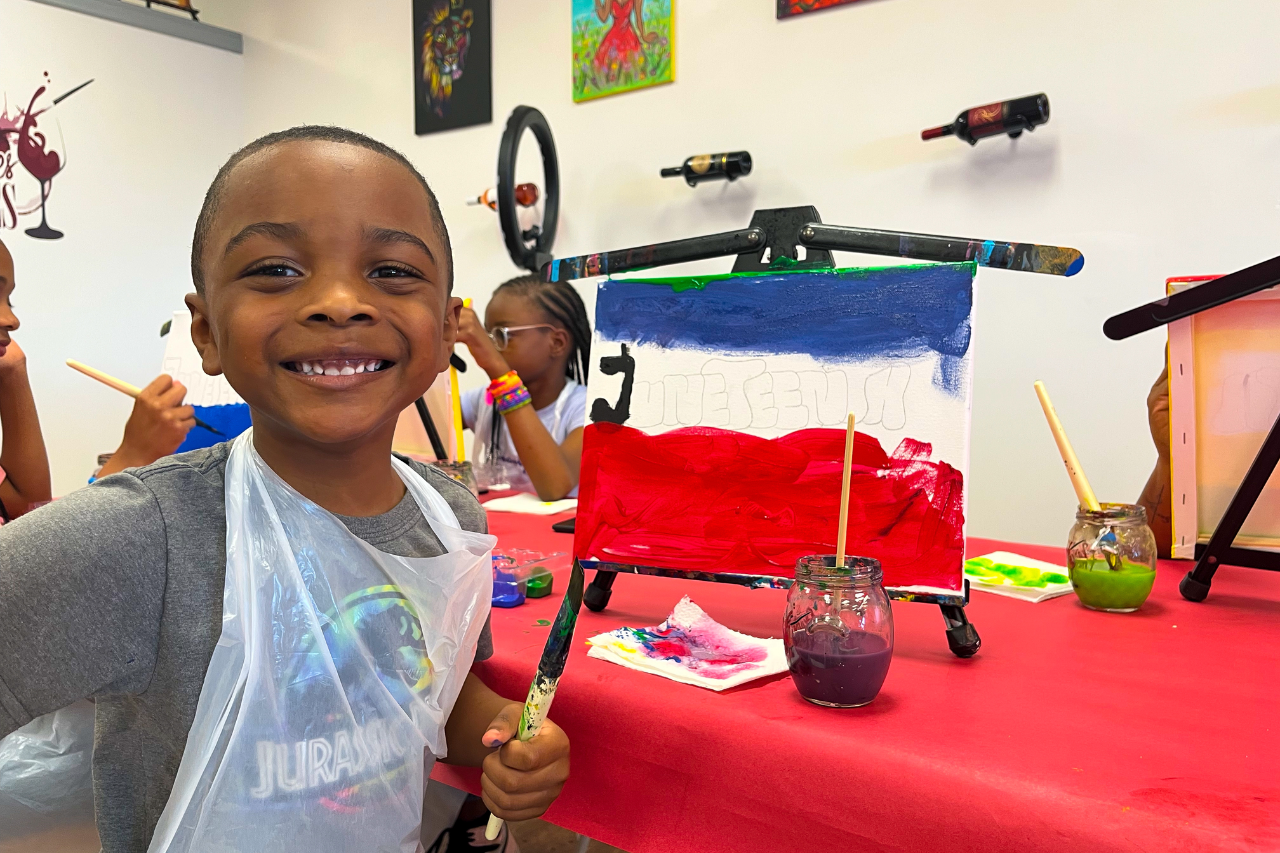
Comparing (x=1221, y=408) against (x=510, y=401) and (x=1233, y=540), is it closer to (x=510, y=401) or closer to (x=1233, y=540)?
(x=1233, y=540)

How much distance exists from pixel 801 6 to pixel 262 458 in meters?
2.10

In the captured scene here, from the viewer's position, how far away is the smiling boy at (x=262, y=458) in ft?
1.91

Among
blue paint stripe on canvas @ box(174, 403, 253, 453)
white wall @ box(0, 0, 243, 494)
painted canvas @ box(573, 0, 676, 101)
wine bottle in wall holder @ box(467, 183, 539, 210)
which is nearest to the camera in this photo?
blue paint stripe on canvas @ box(174, 403, 253, 453)

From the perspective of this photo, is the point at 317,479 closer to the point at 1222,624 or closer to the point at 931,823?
the point at 931,823

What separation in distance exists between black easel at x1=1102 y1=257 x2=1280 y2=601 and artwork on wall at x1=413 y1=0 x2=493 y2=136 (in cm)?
251

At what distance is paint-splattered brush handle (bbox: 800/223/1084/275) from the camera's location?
0.81m

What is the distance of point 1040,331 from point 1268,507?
3.56ft

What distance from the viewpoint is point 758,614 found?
964 mm

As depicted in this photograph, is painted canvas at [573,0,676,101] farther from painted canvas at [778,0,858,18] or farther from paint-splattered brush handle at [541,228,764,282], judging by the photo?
paint-splattered brush handle at [541,228,764,282]

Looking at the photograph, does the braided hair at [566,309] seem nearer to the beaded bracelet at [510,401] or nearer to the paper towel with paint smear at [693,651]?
the beaded bracelet at [510,401]

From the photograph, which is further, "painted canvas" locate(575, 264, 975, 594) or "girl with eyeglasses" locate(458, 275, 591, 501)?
"girl with eyeglasses" locate(458, 275, 591, 501)

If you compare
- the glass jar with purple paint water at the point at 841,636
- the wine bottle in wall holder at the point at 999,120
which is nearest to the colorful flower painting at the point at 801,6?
the wine bottle in wall holder at the point at 999,120

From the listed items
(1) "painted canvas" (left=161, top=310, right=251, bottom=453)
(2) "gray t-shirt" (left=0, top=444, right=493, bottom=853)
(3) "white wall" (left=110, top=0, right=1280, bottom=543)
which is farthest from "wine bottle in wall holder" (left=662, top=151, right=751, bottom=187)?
(2) "gray t-shirt" (left=0, top=444, right=493, bottom=853)

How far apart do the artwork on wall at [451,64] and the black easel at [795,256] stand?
7.43 ft
